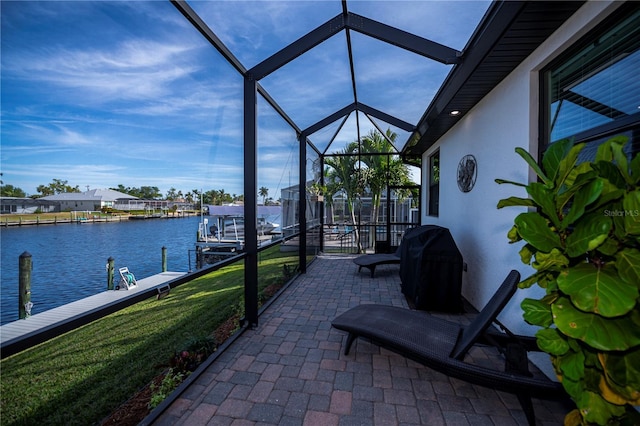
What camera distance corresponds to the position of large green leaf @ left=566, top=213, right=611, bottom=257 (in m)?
1.05

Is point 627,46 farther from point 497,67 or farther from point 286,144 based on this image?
point 286,144

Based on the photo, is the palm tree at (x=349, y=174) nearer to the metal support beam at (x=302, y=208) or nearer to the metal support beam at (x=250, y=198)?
the metal support beam at (x=302, y=208)

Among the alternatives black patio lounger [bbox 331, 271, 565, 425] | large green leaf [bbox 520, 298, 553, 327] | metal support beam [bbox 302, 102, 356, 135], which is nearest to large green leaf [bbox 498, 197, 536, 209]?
large green leaf [bbox 520, 298, 553, 327]

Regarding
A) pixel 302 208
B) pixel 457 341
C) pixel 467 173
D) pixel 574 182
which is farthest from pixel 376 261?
pixel 574 182

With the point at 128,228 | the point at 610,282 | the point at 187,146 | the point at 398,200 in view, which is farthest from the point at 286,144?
the point at 398,200

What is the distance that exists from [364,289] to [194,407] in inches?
132

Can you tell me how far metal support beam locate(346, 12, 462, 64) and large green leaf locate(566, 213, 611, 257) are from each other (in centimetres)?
245

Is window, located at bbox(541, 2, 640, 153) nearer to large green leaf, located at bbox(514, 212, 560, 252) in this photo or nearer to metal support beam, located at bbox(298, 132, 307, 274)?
large green leaf, located at bbox(514, 212, 560, 252)

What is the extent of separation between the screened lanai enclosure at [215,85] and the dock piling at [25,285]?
539 millimetres

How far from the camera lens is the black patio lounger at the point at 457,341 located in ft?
Answer: 5.86

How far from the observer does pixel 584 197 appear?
1.12 m

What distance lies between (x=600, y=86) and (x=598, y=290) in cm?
175

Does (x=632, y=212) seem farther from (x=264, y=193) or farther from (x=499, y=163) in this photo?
(x=264, y=193)

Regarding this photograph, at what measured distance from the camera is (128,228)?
98.0 inches
